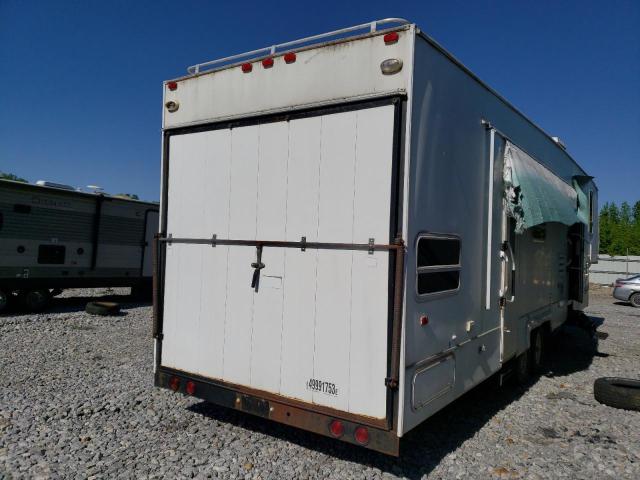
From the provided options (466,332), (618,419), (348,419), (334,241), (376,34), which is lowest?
(618,419)

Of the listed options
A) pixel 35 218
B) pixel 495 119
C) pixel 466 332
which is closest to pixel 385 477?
pixel 466 332

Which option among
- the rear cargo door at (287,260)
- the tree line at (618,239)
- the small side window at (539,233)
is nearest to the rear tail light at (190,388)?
the rear cargo door at (287,260)

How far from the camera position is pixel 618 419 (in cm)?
511

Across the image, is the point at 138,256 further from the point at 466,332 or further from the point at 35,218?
the point at 466,332

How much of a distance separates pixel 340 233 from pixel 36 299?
991 cm

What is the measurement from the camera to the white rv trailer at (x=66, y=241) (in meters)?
10.3

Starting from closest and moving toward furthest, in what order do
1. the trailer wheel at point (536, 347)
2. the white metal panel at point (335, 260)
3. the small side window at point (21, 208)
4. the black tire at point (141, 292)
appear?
the white metal panel at point (335, 260) < the trailer wheel at point (536, 347) < the small side window at point (21, 208) < the black tire at point (141, 292)

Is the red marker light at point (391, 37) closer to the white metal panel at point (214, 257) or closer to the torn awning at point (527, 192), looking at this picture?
the white metal panel at point (214, 257)

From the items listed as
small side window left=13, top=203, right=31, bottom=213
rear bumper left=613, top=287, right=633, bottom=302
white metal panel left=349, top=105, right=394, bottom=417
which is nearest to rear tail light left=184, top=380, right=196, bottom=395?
white metal panel left=349, top=105, right=394, bottom=417

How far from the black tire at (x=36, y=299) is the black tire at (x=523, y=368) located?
33.2 ft

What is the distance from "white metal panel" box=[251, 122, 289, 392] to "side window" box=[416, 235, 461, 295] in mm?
1109

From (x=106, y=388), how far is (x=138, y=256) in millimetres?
7698

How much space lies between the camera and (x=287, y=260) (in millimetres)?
3809

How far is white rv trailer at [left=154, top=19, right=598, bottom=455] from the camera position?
131 inches
